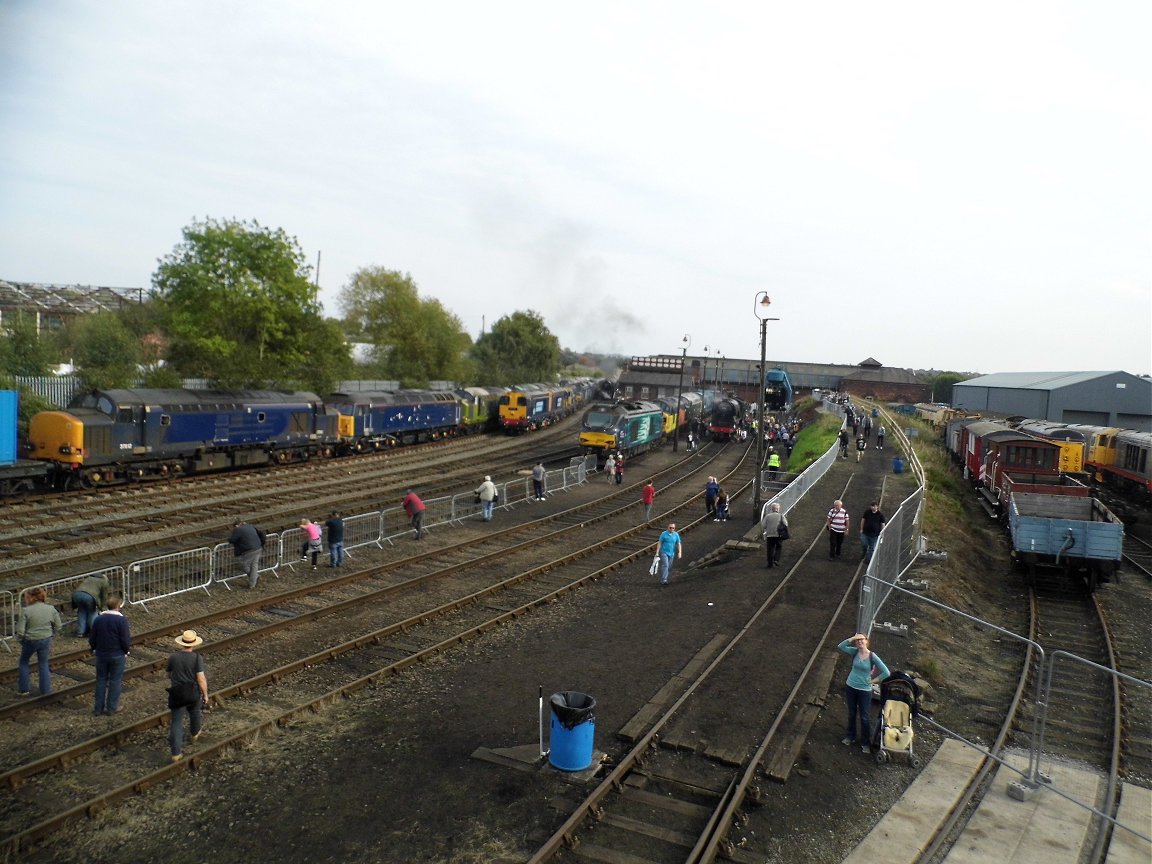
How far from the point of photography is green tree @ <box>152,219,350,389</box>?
131 feet

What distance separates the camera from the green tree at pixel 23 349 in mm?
34000

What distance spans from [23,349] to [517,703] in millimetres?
34999

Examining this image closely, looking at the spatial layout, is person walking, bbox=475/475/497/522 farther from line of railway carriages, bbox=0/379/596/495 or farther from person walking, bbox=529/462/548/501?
line of railway carriages, bbox=0/379/596/495

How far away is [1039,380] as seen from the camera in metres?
70.5

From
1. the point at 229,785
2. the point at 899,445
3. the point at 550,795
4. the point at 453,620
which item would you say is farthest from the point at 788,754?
the point at 899,445

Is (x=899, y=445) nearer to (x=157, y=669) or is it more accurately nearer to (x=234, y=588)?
(x=234, y=588)

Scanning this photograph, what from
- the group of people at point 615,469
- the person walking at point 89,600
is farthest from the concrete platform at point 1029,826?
the group of people at point 615,469

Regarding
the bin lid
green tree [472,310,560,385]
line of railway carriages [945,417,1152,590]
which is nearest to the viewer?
the bin lid

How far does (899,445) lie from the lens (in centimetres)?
4056

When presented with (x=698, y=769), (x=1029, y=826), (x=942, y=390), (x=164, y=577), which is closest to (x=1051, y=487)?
(x=1029, y=826)

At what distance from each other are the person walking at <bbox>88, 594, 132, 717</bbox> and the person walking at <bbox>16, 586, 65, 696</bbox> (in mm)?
905

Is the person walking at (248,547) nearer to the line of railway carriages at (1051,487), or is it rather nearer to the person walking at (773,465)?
the line of railway carriages at (1051,487)

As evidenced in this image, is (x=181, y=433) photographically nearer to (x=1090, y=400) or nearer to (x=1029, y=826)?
(x=1029, y=826)

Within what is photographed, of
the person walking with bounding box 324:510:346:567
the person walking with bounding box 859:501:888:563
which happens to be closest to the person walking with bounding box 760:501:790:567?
the person walking with bounding box 859:501:888:563
